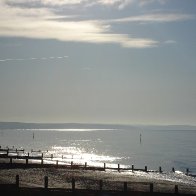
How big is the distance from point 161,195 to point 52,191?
6803mm

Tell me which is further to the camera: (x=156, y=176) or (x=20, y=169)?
(x=156, y=176)

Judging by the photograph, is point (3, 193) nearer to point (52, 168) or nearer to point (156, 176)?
point (52, 168)

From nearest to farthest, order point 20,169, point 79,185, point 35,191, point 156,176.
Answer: point 35,191 < point 79,185 < point 20,169 < point 156,176

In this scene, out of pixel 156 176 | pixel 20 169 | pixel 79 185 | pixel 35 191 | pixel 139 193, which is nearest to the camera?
pixel 35 191

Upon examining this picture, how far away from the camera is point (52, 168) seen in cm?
5728

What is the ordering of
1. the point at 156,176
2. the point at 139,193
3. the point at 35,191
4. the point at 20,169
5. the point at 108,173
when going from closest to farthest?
the point at 35,191
the point at 139,193
the point at 20,169
the point at 108,173
the point at 156,176

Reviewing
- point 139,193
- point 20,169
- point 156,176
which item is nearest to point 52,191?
point 139,193

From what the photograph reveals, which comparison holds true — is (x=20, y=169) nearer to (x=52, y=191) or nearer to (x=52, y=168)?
(x=52, y=168)

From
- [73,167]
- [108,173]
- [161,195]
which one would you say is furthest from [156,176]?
[161,195]

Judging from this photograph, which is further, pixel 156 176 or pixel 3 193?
pixel 156 176

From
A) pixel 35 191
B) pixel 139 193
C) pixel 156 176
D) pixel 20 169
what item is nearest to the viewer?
pixel 35 191

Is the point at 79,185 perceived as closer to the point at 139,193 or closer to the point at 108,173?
the point at 108,173

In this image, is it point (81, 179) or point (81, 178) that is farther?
point (81, 178)

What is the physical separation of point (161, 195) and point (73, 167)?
31.0 metres
